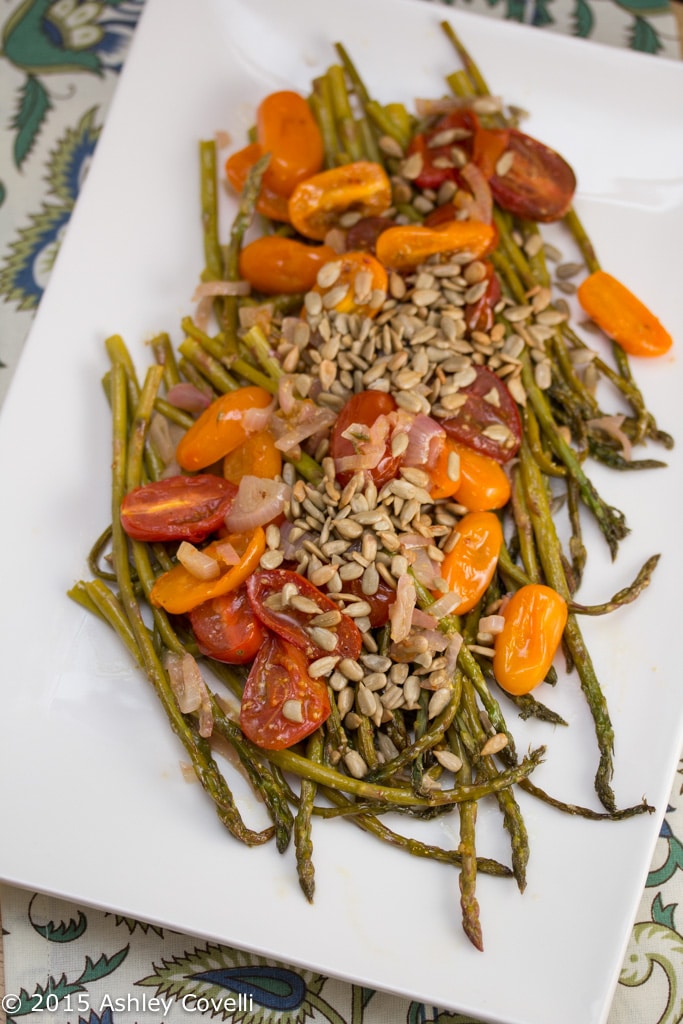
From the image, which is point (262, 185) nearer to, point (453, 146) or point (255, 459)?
point (453, 146)

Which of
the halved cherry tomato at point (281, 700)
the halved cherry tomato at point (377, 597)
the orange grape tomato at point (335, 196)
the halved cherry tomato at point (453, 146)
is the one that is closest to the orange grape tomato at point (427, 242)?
the orange grape tomato at point (335, 196)

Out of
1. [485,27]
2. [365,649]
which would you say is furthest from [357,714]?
[485,27]

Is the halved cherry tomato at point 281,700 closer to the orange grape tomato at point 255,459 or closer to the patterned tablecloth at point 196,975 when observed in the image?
the orange grape tomato at point 255,459

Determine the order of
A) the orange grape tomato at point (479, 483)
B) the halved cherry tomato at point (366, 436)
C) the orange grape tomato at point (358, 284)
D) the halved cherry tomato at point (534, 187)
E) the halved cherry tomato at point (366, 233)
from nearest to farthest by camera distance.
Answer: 1. the halved cherry tomato at point (366, 436)
2. the orange grape tomato at point (479, 483)
3. the orange grape tomato at point (358, 284)
4. the halved cherry tomato at point (366, 233)
5. the halved cherry tomato at point (534, 187)

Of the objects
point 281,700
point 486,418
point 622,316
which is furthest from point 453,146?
point 281,700

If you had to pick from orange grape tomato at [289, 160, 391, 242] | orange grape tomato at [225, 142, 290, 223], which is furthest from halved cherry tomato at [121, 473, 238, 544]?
orange grape tomato at [225, 142, 290, 223]

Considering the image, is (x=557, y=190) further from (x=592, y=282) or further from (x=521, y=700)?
(x=521, y=700)
